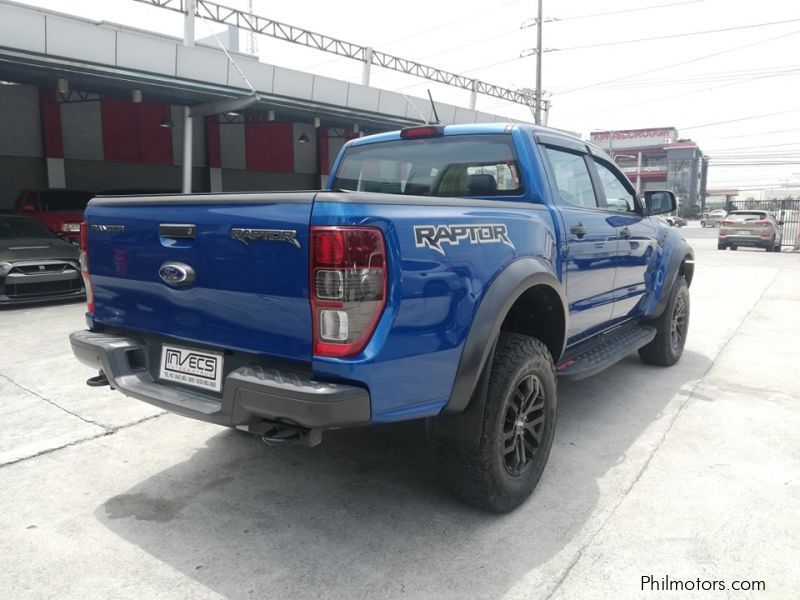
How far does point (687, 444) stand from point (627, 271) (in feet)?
4.23

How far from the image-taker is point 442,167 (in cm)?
361

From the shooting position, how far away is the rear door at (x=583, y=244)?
3.44 m

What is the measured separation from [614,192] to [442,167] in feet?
5.32

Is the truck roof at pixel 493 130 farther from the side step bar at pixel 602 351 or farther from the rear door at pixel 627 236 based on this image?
the side step bar at pixel 602 351

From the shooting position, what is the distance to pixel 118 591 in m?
2.22

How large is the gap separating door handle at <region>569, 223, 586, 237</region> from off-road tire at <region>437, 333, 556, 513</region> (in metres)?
0.79

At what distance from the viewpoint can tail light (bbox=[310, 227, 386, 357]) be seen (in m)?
2.04

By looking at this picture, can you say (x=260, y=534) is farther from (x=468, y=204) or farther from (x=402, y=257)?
(x=468, y=204)

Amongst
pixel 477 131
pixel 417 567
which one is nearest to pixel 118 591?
pixel 417 567

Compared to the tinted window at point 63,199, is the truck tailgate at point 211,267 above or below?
below

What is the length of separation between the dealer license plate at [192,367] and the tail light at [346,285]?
2.04 feet

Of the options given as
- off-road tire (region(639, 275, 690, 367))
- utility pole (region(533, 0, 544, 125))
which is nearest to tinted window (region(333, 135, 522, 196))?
off-road tire (region(639, 275, 690, 367))

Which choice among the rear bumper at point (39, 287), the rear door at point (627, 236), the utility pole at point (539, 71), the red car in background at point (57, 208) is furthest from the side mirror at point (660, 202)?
the utility pole at point (539, 71)

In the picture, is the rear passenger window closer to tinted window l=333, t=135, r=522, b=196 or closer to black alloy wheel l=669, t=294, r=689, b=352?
tinted window l=333, t=135, r=522, b=196
